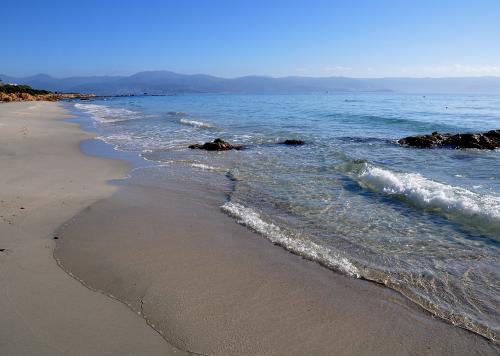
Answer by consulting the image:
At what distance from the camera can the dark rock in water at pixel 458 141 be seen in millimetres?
17438

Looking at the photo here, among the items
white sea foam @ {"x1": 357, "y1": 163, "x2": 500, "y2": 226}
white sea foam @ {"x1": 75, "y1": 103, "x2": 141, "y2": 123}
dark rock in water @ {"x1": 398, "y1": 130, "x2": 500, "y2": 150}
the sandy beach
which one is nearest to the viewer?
the sandy beach

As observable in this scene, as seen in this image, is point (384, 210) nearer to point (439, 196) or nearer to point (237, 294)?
point (439, 196)

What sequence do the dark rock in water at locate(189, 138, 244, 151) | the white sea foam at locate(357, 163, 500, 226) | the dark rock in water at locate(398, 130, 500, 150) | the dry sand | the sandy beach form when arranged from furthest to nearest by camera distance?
the dark rock in water at locate(398, 130, 500, 150), the dark rock in water at locate(189, 138, 244, 151), the white sea foam at locate(357, 163, 500, 226), the sandy beach, the dry sand

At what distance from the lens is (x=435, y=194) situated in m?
8.99

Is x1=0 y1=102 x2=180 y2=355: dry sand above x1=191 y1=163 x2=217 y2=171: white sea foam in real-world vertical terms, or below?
above

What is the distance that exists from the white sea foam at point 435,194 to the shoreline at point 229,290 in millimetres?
4087

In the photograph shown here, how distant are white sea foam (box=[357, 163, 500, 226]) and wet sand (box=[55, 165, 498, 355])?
13.4 ft

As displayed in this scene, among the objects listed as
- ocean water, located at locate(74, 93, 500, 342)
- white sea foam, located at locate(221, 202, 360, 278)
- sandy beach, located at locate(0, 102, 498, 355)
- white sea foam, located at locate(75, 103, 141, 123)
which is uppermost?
sandy beach, located at locate(0, 102, 498, 355)

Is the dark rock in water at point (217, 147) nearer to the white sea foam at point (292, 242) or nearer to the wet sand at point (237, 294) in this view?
the white sea foam at point (292, 242)

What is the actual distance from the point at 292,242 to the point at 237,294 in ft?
6.48

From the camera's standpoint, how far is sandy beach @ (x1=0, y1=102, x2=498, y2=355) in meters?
3.90

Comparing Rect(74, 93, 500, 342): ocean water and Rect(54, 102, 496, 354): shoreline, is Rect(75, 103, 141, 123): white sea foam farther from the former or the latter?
Rect(54, 102, 496, 354): shoreline

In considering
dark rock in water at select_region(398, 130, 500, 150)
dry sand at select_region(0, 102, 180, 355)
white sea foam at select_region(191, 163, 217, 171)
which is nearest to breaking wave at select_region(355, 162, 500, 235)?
white sea foam at select_region(191, 163, 217, 171)

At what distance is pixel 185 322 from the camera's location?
4219 millimetres
